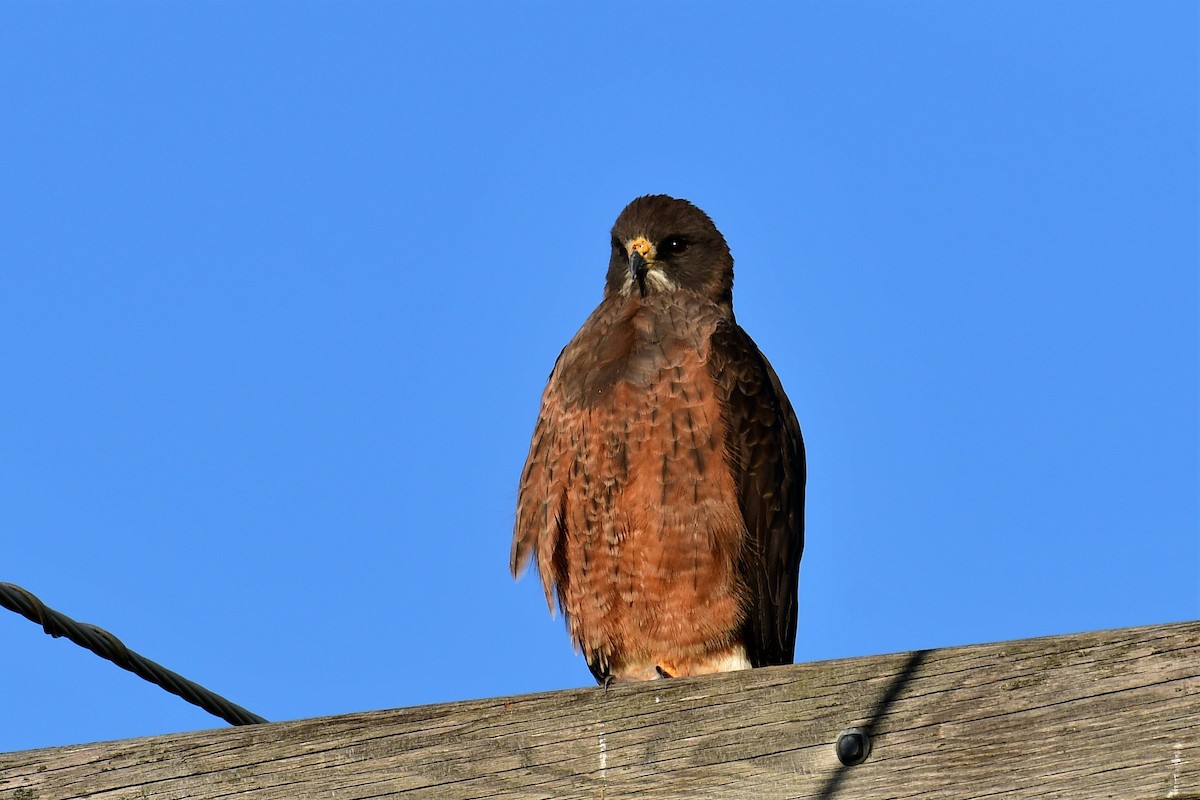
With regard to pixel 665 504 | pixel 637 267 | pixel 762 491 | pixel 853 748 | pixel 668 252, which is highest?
pixel 668 252

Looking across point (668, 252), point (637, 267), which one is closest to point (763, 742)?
point (637, 267)

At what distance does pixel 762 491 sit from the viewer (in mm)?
4957

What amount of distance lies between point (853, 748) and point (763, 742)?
16 centimetres

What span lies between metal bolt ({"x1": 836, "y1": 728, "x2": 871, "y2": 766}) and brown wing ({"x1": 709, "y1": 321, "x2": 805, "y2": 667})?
7.90ft

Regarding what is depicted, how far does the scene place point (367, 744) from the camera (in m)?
2.52

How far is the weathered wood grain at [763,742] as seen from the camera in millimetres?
2326

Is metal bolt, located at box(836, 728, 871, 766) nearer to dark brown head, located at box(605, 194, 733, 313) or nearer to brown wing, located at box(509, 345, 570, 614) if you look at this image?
brown wing, located at box(509, 345, 570, 614)

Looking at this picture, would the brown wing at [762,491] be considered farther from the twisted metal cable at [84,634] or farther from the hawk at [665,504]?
the twisted metal cable at [84,634]

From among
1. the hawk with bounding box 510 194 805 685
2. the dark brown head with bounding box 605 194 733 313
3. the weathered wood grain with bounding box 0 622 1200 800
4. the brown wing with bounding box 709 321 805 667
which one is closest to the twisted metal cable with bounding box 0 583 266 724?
the weathered wood grain with bounding box 0 622 1200 800

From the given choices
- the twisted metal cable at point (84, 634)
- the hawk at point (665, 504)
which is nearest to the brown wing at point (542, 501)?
the hawk at point (665, 504)

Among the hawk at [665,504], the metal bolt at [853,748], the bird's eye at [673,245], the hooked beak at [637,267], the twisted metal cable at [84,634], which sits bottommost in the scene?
the metal bolt at [853,748]

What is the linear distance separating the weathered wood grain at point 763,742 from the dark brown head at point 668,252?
348 cm

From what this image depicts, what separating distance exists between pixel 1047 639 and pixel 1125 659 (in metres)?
0.13

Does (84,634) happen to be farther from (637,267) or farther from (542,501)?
(637,267)
